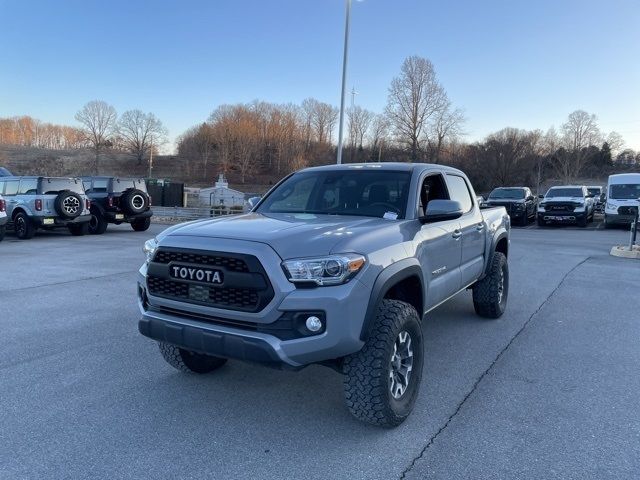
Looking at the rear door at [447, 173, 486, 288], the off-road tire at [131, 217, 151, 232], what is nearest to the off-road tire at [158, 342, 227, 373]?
the rear door at [447, 173, 486, 288]

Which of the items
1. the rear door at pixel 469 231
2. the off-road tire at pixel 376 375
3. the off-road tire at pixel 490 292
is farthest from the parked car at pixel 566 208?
the off-road tire at pixel 376 375

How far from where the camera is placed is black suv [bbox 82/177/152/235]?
16.0m

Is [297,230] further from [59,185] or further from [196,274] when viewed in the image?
[59,185]

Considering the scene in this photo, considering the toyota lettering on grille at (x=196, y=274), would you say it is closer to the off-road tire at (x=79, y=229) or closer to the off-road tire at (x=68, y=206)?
the off-road tire at (x=68, y=206)

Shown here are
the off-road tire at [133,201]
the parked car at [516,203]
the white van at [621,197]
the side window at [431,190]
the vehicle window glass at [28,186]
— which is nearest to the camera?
the side window at [431,190]

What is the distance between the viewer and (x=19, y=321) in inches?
219

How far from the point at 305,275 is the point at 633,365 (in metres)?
3.50

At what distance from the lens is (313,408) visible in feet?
11.5

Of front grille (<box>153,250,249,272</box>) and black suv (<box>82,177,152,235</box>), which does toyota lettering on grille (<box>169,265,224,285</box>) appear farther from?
black suv (<box>82,177,152,235</box>)

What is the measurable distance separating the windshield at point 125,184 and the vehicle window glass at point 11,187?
2851 mm

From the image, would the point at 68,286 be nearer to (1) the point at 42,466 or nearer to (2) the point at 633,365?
(1) the point at 42,466

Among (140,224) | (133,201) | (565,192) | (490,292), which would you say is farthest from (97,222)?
(565,192)

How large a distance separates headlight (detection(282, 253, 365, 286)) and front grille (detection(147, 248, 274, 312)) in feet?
0.54

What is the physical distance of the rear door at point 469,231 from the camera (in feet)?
15.9
